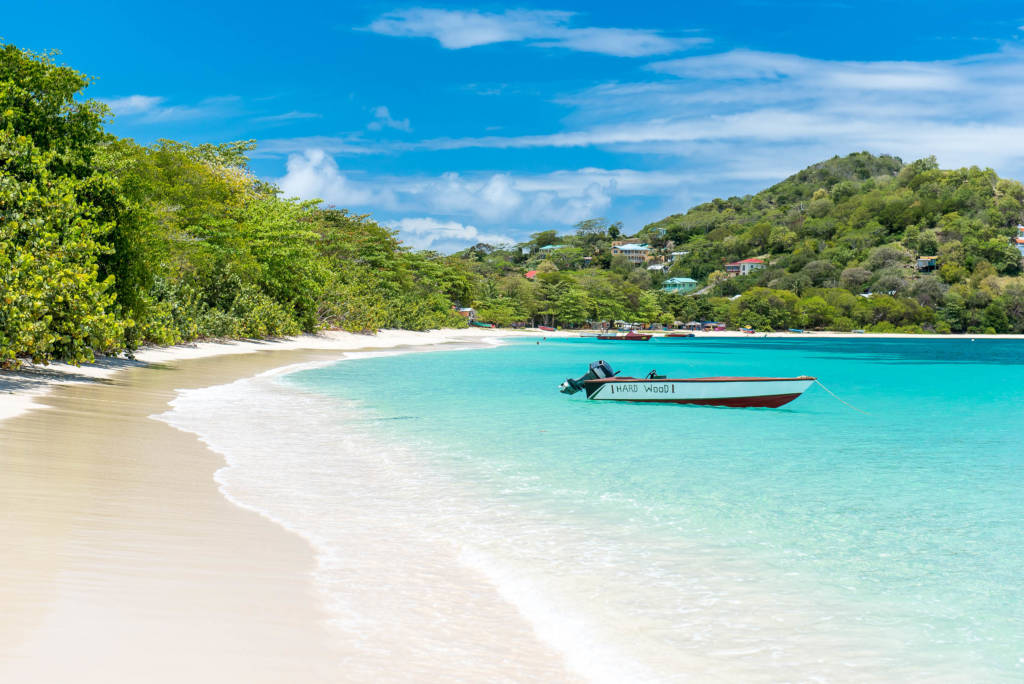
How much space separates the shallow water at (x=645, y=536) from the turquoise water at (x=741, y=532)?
1.2 inches

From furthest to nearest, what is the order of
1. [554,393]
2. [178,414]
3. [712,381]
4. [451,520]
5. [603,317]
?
1. [603,317]
2. [554,393]
3. [712,381]
4. [178,414]
5. [451,520]

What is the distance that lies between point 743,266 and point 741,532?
190 m

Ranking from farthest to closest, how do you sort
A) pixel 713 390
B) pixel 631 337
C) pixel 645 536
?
pixel 631 337 → pixel 713 390 → pixel 645 536

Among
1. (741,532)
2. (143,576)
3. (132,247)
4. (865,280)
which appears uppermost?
(865,280)

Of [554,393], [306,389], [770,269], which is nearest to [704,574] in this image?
[306,389]

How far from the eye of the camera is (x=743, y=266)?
623ft

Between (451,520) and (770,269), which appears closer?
(451,520)

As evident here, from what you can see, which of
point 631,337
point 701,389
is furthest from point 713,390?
point 631,337

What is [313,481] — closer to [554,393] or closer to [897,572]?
[897,572]

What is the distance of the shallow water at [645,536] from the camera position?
521cm

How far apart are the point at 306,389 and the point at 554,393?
8.47 meters

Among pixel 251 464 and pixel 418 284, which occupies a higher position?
pixel 418 284

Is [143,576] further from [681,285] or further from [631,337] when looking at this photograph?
[681,285]

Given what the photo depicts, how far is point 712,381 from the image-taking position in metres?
21.4
